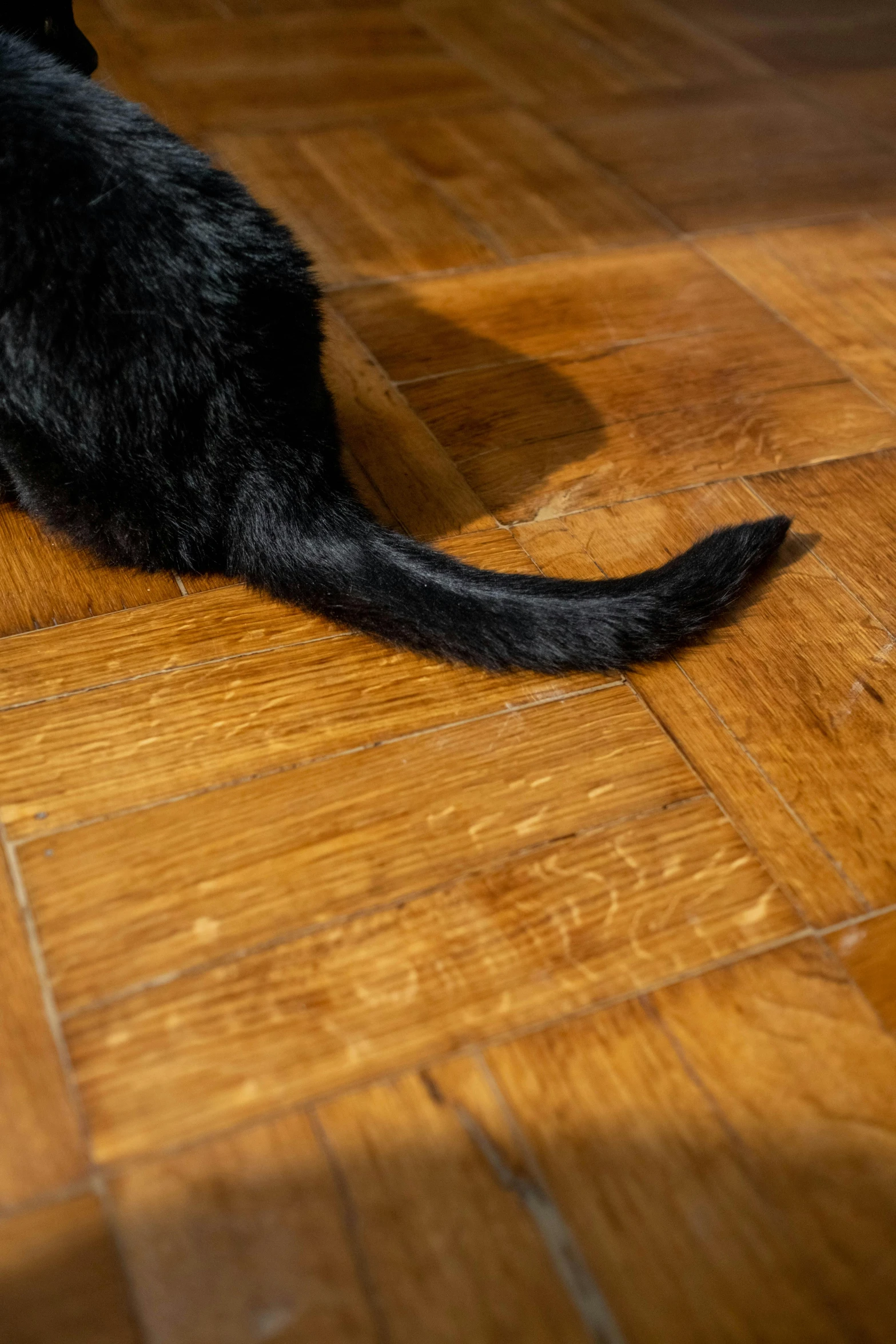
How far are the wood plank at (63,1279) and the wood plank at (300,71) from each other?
1.76 meters

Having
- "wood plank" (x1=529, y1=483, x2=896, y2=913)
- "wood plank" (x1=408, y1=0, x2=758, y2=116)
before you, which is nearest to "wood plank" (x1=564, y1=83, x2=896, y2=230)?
"wood plank" (x1=408, y1=0, x2=758, y2=116)

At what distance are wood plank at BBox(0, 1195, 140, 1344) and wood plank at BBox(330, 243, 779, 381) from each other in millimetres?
1034

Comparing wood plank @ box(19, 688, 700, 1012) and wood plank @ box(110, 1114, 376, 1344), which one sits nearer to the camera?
wood plank @ box(110, 1114, 376, 1344)

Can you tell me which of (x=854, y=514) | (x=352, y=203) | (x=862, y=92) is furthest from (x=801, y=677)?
(x=862, y=92)

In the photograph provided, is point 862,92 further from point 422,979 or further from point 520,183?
point 422,979

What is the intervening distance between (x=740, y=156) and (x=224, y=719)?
5.25 ft

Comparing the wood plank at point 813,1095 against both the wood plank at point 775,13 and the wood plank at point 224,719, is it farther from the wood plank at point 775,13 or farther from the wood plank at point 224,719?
→ the wood plank at point 775,13

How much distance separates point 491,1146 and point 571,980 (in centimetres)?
14

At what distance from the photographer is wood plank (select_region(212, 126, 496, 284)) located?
1.62 m

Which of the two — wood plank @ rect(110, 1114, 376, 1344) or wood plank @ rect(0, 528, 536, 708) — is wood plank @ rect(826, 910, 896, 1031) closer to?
wood plank @ rect(110, 1114, 376, 1344)

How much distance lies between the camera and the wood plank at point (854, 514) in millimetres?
1169

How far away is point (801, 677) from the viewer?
106cm

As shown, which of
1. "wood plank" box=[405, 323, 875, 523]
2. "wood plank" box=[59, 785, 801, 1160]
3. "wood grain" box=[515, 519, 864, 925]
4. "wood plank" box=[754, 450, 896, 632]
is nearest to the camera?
"wood plank" box=[59, 785, 801, 1160]

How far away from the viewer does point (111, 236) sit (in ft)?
2.96
